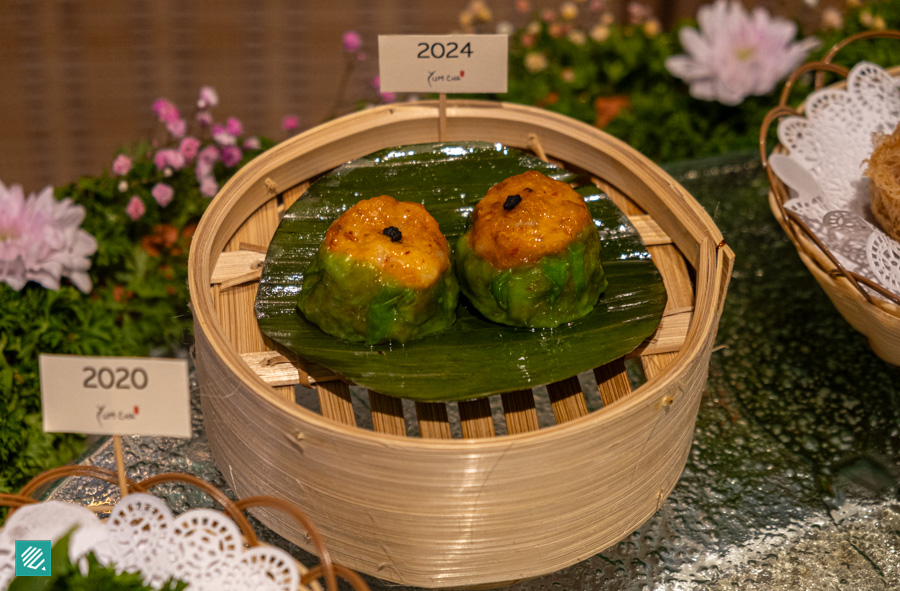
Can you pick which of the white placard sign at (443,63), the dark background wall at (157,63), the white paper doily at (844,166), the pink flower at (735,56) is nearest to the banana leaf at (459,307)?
the white placard sign at (443,63)

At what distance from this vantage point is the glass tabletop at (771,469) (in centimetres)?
160

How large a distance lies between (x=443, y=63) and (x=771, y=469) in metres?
1.19

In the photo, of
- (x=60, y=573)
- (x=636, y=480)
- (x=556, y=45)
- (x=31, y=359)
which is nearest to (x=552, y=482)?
(x=636, y=480)

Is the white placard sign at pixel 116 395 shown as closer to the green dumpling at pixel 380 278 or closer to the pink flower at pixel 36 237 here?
the green dumpling at pixel 380 278

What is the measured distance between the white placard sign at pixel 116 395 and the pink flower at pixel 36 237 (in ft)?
2.71

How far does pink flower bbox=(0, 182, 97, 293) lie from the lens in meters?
1.96

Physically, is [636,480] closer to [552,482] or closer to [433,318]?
[552,482]

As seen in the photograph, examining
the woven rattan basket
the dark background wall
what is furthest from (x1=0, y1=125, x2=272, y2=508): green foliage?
→ the dark background wall

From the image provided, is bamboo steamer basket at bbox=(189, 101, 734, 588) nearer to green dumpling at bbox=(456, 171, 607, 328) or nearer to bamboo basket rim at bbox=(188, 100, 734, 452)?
bamboo basket rim at bbox=(188, 100, 734, 452)

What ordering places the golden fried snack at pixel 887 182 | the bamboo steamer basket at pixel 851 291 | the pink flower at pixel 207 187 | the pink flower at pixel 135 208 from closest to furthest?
the bamboo steamer basket at pixel 851 291 < the golden fried snack at pixel 887 182 < the pink flower at pixel 135 208 < the pink flower at pixel 207 187

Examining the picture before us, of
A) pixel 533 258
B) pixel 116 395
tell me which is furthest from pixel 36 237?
pixel 533 258

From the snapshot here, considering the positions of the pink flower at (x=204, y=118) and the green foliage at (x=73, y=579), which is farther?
the pink flower at (x=204, y=118)

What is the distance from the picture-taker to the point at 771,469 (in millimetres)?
1800

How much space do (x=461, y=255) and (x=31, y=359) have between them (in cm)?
110
